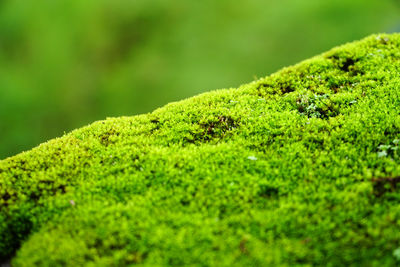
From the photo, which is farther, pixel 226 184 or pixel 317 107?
pixel 317 107

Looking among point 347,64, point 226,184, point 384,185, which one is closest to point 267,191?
point 226,184

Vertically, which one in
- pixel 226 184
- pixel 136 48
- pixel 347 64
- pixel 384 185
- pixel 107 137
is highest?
Result: pixel 136 48

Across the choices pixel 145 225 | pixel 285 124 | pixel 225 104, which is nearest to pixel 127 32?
pixel 225 104

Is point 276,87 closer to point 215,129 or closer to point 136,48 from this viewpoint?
point 215,129

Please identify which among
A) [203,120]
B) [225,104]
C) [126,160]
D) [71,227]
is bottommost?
[71,227]

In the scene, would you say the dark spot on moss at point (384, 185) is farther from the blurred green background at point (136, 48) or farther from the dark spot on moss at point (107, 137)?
the blurred green background at point (136, 48)

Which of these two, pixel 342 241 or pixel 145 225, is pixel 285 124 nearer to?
pixel 342 241
